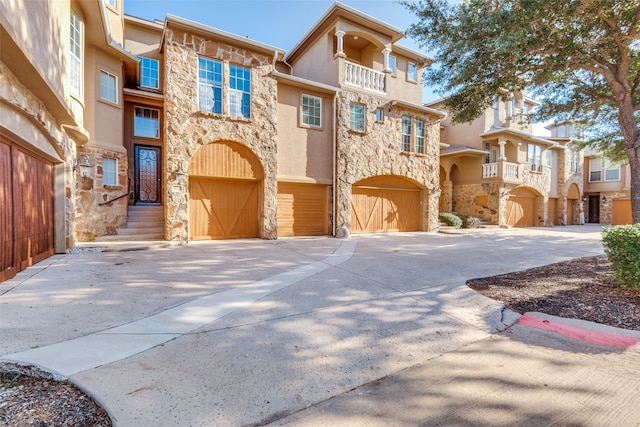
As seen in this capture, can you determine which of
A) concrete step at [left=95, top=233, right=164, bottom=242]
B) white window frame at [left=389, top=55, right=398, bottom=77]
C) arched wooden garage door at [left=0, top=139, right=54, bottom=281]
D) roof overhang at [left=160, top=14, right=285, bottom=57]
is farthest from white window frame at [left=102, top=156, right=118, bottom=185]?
white window frame at [left=389, top=55, right=398, bottom=77]

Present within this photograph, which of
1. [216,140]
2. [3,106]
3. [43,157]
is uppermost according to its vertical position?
[216,140]

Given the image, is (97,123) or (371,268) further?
(97,123)

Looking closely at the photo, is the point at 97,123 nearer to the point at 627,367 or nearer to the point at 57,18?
the point at 57,18

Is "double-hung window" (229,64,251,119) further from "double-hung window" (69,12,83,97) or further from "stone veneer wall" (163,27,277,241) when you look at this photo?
"double-hung window" (69,12,83,97)

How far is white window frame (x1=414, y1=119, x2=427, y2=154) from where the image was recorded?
46.1 feet

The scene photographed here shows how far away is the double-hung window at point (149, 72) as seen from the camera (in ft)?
40.3

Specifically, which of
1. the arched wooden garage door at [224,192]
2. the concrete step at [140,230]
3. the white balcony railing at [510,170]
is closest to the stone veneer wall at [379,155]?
the arched wooden garage door at [224,192]

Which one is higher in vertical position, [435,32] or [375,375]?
[435,32]

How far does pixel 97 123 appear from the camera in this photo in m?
9.63

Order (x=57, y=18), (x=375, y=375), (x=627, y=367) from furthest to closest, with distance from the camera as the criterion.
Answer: (x=57, y=18), (x=627, y=367), (x=375, y=375)

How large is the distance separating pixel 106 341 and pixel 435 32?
911 centimetres

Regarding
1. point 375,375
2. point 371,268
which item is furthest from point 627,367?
→ point 371,268

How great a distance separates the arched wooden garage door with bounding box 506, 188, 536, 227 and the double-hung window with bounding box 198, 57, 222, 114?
Answer: 1765 centimetres

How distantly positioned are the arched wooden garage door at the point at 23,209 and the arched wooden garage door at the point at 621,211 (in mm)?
31699
